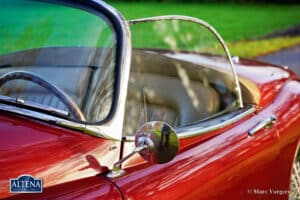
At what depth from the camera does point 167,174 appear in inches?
109

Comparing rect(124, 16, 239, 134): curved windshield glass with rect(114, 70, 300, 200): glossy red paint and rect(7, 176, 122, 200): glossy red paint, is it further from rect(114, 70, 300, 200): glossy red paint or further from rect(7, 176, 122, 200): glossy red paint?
rect(7, 176, 122, 200): glossy red paint

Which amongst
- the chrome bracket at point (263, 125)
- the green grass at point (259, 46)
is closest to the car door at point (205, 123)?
the chrome bracket at point (263, 125)

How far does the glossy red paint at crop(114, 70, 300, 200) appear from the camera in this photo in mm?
2715

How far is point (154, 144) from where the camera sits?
8.64 ft

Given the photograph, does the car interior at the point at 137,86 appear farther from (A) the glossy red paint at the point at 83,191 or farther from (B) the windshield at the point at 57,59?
(A) the glossy red paint at the point at 83,191

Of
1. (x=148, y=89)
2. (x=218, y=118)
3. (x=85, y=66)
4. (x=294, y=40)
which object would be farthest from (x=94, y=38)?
(x=294, y=40)

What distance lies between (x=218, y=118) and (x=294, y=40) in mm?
10597

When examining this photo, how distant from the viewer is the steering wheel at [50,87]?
284 centimetres

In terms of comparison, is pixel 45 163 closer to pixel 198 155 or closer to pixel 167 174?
pixel 167 174

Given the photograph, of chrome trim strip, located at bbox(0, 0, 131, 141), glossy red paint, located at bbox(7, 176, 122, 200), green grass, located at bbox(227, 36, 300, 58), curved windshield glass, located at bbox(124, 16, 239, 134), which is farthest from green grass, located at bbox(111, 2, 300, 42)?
glossy red paint, located at bbox(7, 176, 122, 200)

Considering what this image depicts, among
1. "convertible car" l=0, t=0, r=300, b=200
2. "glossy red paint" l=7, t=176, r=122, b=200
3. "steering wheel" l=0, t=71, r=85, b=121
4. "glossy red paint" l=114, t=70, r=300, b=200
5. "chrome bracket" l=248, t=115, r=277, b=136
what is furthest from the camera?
"chrome bracket" l=248, t=115, r=277, b=136

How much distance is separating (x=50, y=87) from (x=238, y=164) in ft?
3.12

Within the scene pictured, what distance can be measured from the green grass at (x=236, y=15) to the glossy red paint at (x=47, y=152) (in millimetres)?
11054

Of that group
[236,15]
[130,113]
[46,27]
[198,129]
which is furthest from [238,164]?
[236,15]
